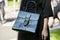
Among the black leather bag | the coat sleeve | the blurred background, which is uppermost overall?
the coat sleeve

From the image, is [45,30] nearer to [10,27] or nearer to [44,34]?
[44,34]

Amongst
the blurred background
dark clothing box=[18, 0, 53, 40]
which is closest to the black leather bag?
dark clothing box=[18, 0, 53, 40]

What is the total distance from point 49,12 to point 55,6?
339 millimetres

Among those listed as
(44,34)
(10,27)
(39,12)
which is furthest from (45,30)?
(10,27)

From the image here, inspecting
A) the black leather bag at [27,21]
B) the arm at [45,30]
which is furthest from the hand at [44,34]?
the black leather bag at [27,21]

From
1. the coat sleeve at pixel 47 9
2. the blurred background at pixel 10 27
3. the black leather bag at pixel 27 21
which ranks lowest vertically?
the blurred background at pixel 10 27

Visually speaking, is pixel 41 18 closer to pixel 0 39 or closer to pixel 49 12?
pixel 49 12

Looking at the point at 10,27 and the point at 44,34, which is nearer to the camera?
the point at 44,34

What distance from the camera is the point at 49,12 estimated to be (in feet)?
8.34

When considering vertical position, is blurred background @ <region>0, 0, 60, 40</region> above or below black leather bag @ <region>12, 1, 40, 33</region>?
below

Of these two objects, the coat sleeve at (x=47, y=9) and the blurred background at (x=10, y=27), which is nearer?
the coat sleeve at (x=47, y=9)

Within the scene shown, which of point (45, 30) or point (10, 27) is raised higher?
point (45, 30)

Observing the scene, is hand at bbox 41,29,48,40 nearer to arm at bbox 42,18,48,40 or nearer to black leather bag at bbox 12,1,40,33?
arm at bbox 42,18,48,40

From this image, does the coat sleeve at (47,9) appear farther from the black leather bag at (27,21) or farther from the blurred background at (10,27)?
the blurred background at (10,27)
